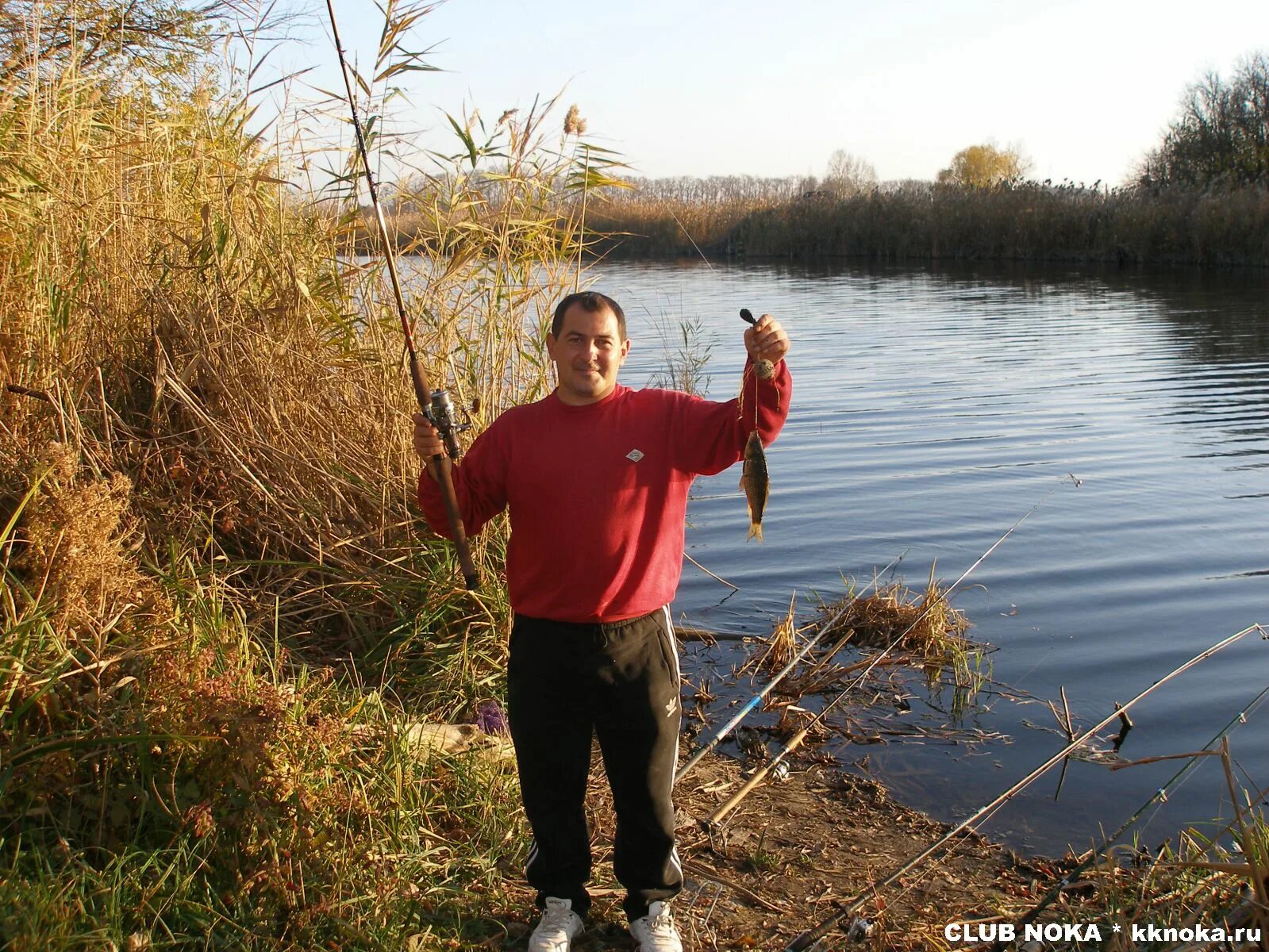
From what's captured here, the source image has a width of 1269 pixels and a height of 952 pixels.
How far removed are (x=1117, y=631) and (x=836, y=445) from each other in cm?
513

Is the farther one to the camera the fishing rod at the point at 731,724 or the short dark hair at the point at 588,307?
the fishing rod at the point at 731,724

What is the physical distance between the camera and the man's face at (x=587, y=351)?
126 inches

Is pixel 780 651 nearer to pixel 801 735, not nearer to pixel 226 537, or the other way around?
pixel 801 735

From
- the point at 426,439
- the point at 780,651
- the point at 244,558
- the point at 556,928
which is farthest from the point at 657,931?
the point at 780,651

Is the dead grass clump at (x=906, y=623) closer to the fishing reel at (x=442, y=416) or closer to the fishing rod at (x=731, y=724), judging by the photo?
the fishing rod at (x=731, y=724)

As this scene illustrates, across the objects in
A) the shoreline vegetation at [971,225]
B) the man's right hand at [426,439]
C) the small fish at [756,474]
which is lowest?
the small fish at [756,474]

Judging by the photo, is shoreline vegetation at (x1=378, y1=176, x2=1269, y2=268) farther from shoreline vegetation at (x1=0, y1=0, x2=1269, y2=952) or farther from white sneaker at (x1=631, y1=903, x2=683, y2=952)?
white sneaker at (x1=631, y1=903, x2=683, y2=952)

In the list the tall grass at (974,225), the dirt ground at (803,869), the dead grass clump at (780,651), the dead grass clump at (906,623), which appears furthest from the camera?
the tall grass at (974,225)

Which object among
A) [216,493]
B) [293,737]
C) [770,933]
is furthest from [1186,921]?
[216,493]

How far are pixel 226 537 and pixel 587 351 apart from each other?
8.06 ft

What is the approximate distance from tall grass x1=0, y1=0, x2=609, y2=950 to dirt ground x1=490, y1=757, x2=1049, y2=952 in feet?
1.99

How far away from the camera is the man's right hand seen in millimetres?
3250

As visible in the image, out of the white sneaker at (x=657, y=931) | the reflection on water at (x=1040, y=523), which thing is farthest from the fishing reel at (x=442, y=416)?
the reflection on water at (x=1040, y=523)

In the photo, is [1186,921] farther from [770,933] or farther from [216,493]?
[216,493]
